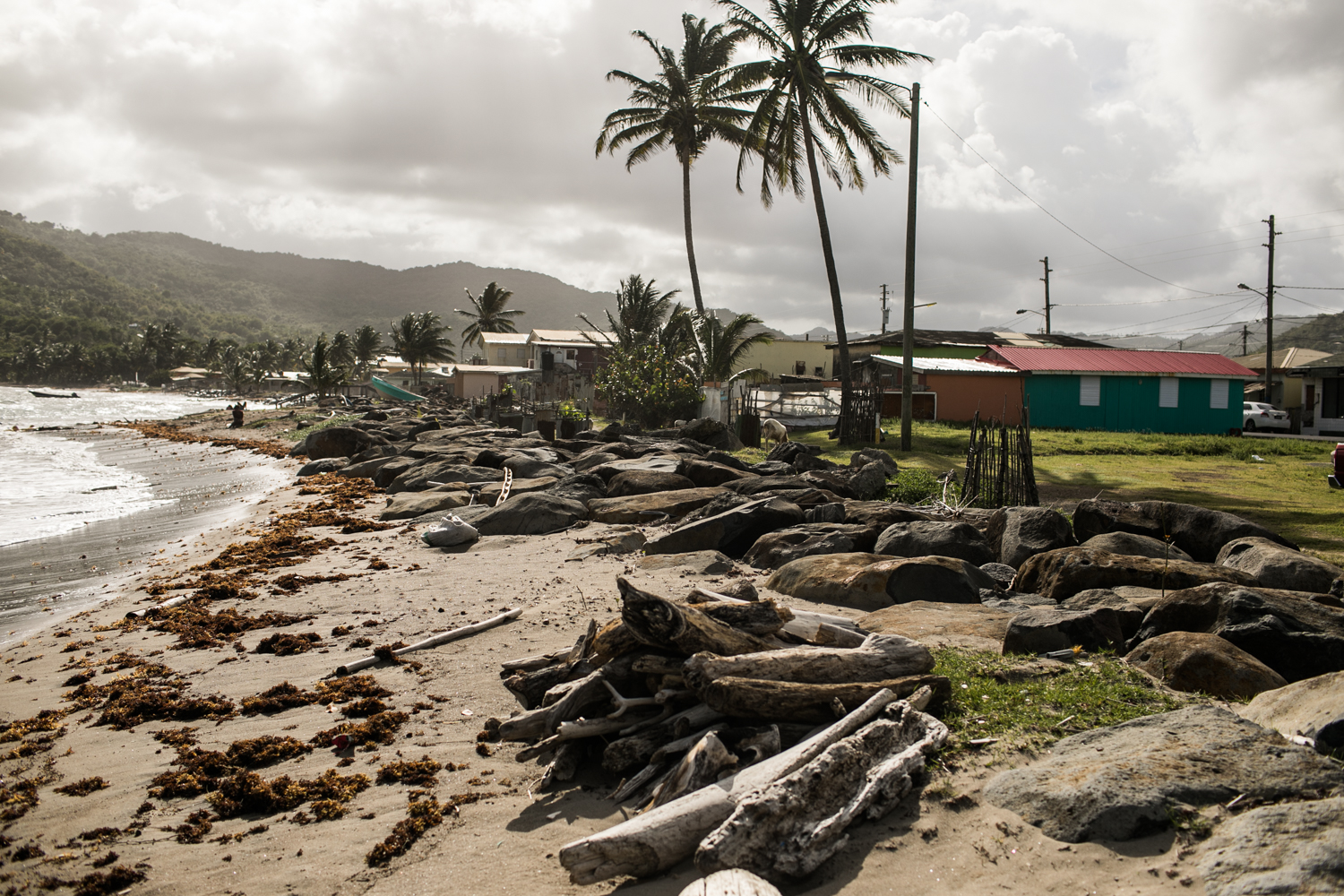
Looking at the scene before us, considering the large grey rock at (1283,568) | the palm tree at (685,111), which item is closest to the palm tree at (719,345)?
the palm tree at (685,111)

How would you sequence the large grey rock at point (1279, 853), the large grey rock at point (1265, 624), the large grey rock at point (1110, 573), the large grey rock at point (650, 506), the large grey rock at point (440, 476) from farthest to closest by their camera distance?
the large grey rock at point (440, 476) → the large grey rock at point (650, 506) → the large grey rock at point (1110, 573) → the large grey rock at point (1265, 624) → the large grey rock at point (1279, 853)

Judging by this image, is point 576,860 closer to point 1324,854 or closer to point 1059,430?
point 1324,854

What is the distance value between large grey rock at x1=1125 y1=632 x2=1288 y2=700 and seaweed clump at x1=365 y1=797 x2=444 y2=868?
13.6 ft

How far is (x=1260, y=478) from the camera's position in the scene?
16250 mm

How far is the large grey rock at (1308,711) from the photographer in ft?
11.8

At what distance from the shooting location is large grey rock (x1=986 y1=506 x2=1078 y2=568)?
823cm

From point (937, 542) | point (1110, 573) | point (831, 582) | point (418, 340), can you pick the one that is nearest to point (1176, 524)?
point (1110, 573)

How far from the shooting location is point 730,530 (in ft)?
32.0

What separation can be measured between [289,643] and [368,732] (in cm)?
220

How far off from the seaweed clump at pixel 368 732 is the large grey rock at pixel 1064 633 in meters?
3.99

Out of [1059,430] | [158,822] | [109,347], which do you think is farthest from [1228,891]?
[109,347]

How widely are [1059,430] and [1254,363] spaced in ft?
77.5

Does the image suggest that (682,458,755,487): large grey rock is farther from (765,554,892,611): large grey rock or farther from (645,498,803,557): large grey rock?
(765,554,892,611): large grey rock

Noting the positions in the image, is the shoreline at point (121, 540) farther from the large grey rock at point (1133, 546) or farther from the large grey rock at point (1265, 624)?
the large grey rock at point (1133, 546)
